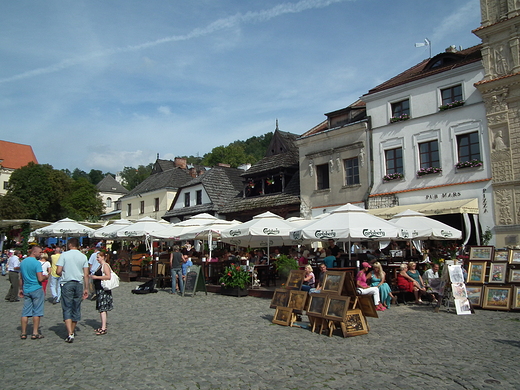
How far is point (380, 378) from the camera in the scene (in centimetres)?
593

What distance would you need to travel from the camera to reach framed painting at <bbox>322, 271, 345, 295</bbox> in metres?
9.07

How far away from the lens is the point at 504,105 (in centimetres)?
1858

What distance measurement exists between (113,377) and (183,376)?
0.96 m

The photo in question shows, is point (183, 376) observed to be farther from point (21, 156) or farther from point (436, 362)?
point (21, 156)

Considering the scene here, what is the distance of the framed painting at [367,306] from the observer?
9238 millimetres

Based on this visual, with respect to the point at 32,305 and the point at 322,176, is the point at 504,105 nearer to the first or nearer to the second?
the point at 322,176

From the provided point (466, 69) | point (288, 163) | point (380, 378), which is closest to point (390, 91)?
point (466, 69)

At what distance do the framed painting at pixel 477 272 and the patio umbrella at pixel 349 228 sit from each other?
2.25 meters

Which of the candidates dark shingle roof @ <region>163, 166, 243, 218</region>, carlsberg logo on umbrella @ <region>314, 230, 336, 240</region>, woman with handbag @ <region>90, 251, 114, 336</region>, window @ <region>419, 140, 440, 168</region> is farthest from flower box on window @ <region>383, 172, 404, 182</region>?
woman with handbag @ <region>90, 251, 114, 336</region>

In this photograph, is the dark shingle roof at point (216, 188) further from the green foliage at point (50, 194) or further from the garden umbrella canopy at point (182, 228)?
the green foliage at point (50, 194)

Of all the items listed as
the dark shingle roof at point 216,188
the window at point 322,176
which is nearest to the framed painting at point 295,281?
the window at point 322,176

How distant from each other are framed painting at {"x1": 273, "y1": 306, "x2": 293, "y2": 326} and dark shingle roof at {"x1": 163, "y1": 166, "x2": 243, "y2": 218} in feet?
79.2

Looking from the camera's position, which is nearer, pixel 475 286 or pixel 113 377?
pixel 113 377

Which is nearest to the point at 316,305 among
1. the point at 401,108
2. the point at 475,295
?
the point at 475,295
